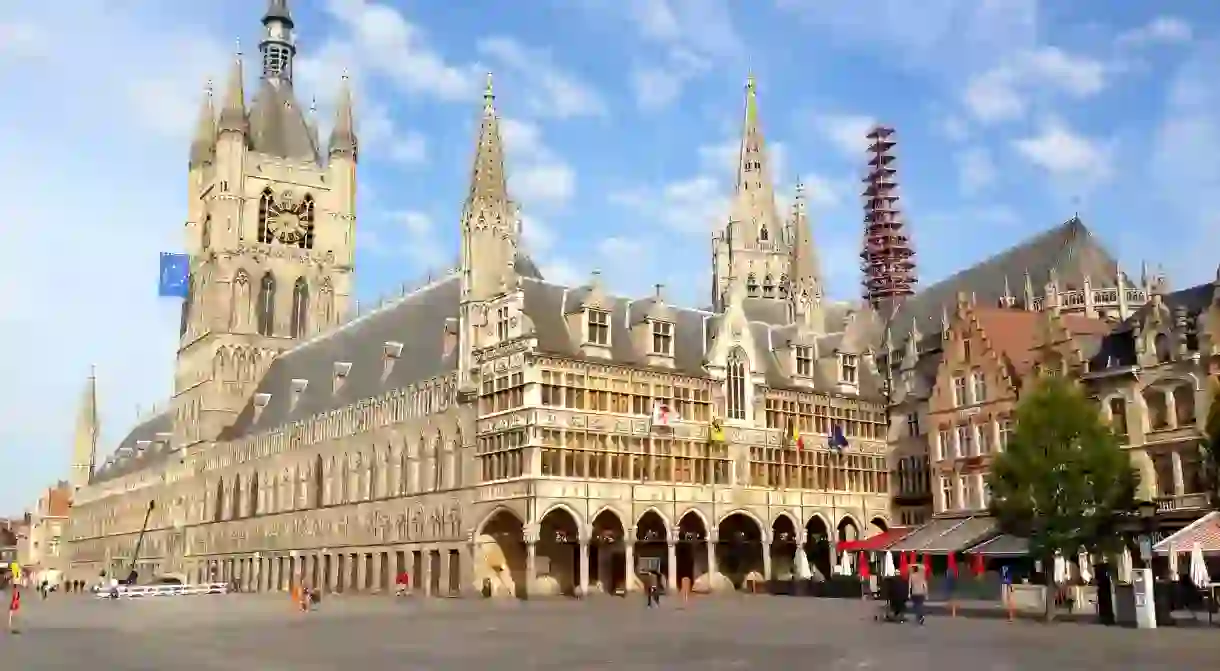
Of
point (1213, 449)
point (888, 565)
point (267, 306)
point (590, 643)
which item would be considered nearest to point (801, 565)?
point (888, 565)

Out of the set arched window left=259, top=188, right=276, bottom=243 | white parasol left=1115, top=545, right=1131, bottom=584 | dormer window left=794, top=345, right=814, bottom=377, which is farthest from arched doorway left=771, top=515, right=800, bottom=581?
arched window left=259, top=188, right=276, bottom=243

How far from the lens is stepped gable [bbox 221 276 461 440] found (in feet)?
191

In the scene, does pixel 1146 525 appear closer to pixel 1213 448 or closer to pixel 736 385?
pixel 1213 448

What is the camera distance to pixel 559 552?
4825 centimetres

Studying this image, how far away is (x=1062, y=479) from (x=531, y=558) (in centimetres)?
2299

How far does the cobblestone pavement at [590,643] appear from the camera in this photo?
54.6ft

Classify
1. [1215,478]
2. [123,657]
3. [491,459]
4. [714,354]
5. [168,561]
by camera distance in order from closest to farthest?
[123,657] < [1215,478] < [491,459] < [714,354] < [168,561]

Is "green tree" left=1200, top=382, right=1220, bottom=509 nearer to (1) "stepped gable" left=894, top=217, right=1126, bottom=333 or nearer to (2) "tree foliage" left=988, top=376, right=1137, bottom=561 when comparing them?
(2) "tree foliage" left=988, top=376, right=1137, bottom=561

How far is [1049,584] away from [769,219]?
68.5 metres

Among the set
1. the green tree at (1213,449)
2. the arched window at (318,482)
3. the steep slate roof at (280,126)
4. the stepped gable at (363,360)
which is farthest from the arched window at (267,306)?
the green tree at (1213,449)

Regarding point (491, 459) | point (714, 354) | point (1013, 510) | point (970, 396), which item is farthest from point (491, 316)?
point (1013, 510)

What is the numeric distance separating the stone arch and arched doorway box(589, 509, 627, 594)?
85cm

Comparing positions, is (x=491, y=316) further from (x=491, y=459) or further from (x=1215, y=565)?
(x=1215, y=565)

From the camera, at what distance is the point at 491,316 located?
48719 millimetres
